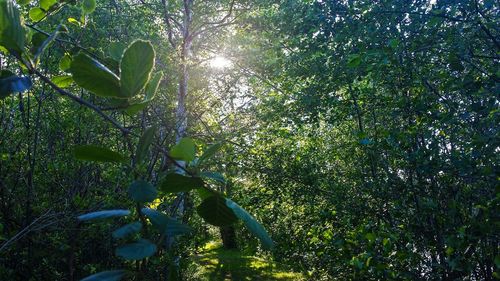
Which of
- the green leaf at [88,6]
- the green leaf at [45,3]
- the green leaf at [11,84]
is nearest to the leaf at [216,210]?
the green leaf at [11,84]

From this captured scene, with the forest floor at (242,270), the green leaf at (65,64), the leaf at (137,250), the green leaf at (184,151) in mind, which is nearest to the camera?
the leaf at (137,250)

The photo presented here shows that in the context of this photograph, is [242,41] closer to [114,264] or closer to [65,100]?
[65,100]

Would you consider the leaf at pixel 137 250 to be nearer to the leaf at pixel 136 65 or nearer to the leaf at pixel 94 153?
the leaf at pixel 94 153

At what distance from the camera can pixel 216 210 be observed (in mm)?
778

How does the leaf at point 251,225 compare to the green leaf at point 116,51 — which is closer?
the leaf at point 251,225

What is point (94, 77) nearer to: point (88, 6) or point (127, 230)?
point (127, 230)

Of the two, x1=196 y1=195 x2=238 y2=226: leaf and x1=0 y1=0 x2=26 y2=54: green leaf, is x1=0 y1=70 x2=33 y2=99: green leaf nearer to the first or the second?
x1=0 y1=0 x2=26 y2=54: green leaf

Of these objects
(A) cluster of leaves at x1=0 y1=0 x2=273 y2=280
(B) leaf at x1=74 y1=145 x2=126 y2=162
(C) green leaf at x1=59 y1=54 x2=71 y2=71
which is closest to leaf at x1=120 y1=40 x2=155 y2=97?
(A) cluster of leaves at x1=0 y1=0 x2=273 y2=280

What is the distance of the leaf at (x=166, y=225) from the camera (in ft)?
2.45

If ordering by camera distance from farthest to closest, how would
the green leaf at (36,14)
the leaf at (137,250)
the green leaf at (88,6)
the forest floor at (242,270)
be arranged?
the forest floor at (242,270), the green leaf at (88,6), the green leaf at (36,14), the leaf at (137,250)

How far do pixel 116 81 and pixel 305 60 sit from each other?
6.26m

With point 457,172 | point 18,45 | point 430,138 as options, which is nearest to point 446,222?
point 457,172

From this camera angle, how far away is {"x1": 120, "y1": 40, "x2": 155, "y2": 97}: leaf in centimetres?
69

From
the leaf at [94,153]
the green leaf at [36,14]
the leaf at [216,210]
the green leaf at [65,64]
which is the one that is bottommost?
the leaf at [216,210]
